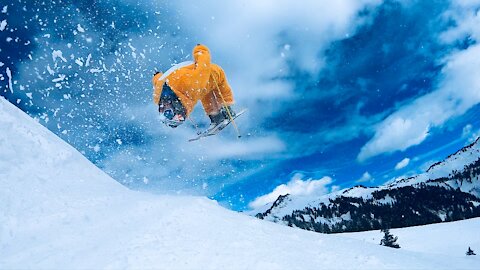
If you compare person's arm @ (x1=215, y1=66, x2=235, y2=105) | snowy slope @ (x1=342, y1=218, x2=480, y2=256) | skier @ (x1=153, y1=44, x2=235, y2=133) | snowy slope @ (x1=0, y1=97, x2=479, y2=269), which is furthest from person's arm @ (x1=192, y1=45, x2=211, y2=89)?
snowy slope @ (x1=342, y1=218, x2=480, y2=256)

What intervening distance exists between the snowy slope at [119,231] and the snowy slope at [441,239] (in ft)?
184

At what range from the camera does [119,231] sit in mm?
4793

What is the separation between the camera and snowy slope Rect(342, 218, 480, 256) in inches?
2325

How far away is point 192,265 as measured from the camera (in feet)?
13.1

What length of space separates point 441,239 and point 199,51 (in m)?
75.0

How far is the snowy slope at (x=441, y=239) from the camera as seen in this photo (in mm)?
59062

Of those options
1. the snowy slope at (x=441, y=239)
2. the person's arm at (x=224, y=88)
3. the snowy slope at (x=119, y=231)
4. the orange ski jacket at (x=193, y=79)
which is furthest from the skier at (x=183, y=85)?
the snowy slope at (x=441, y=239)

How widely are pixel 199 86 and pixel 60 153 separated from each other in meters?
4.69

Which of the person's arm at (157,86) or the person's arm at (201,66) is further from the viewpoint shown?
the person's arm at (201,66)

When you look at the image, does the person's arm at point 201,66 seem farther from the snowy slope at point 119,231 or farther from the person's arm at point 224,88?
the snowy slope at point 119,231

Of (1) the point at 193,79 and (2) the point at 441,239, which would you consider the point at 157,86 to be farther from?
(2) the point at 441,239

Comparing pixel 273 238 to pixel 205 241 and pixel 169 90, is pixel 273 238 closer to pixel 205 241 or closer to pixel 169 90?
pixel 205 241

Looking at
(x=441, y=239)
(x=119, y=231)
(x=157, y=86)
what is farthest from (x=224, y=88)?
(x=441, y=239)

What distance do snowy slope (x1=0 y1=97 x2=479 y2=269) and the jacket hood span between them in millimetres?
4903
